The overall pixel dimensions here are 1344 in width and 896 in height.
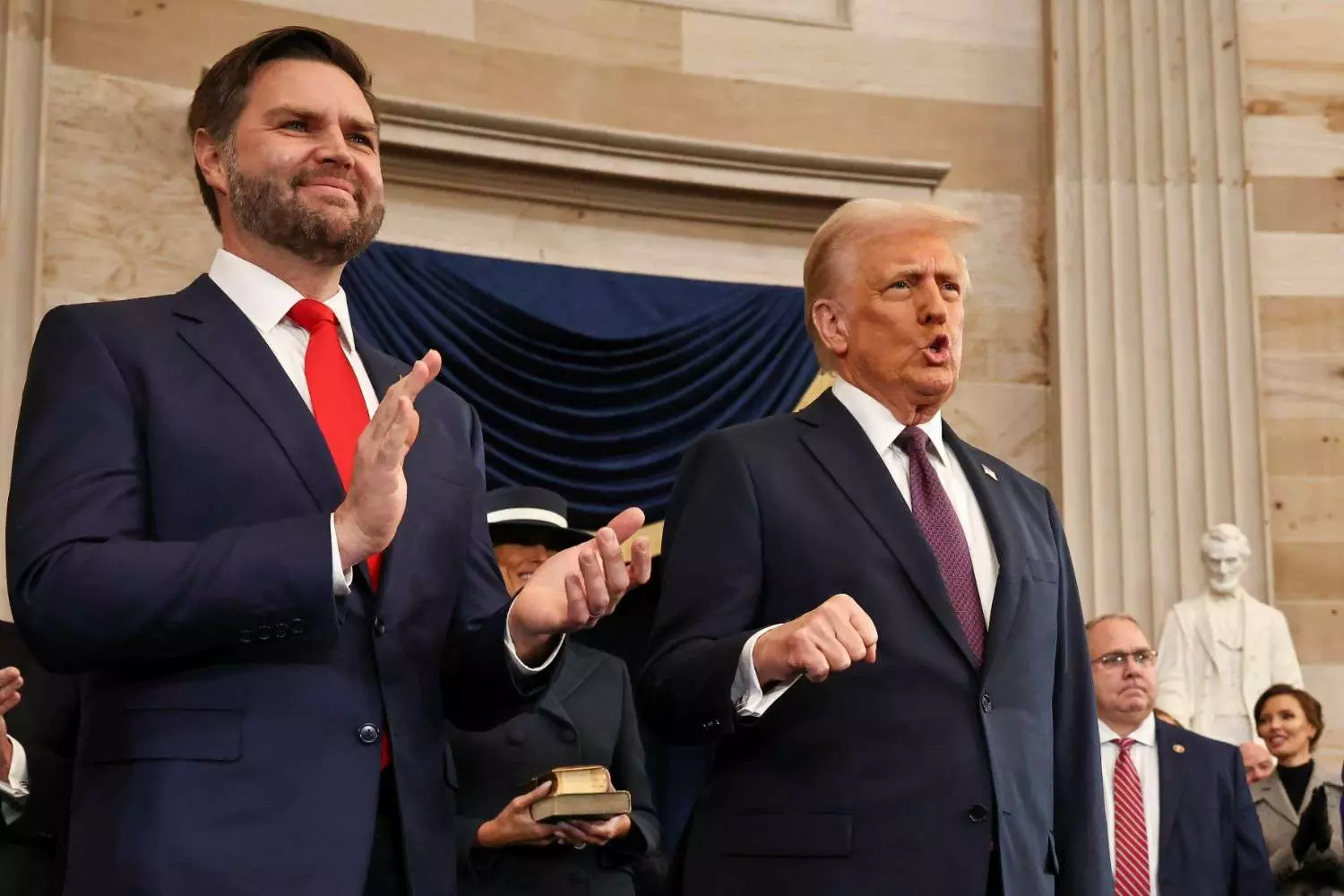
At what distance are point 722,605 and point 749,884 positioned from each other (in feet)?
1.34

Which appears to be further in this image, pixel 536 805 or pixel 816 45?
pixel 816 45

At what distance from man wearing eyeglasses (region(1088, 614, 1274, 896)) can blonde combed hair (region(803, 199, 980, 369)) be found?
2.54 m

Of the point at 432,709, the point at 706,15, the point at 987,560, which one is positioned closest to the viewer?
the point at 432,709

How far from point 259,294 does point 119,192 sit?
5.10m

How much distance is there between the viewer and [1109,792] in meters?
5.44

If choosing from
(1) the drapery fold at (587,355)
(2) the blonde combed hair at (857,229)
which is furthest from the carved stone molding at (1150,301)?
(2) the blonde combed hair at (857,229)

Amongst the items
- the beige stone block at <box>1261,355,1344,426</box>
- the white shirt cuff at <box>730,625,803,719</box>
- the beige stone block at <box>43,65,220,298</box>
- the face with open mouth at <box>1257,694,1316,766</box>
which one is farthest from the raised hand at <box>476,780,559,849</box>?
the beige stone block at <box>1261,355,1344,426</box>

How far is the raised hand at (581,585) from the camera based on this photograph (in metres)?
2.15

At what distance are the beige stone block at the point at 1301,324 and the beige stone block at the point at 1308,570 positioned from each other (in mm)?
991

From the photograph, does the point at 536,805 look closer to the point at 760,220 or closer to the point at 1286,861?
the point at 1286,861

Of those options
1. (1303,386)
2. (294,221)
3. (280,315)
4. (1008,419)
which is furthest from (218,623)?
(1303,386)

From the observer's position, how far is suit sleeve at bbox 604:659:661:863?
14.3 ft

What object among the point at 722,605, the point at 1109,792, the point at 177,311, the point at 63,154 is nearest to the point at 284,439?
the point at 177,311

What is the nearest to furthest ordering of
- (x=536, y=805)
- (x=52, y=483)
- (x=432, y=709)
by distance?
1. (x=52, y=483)
2. (x=432, y=709)
3. (x=536, y=805)
